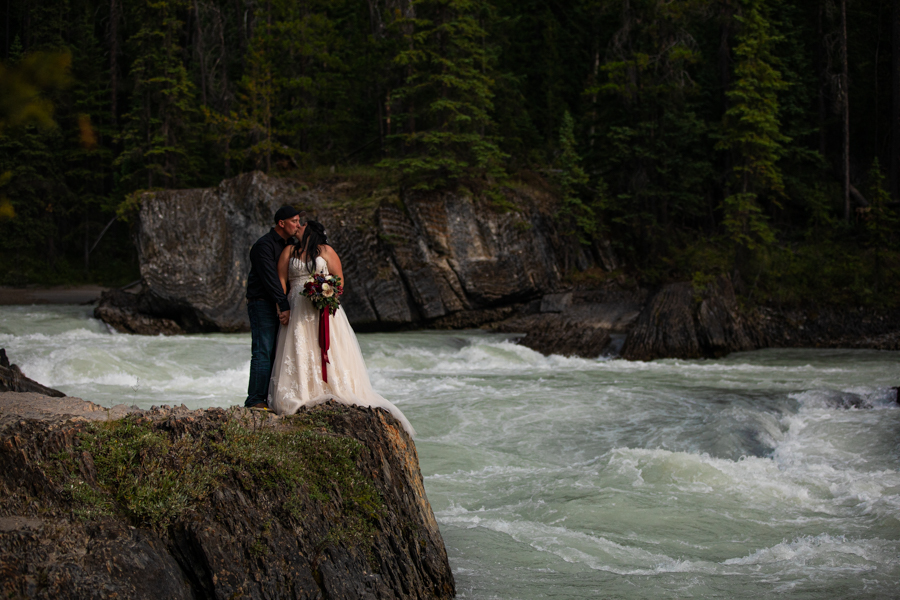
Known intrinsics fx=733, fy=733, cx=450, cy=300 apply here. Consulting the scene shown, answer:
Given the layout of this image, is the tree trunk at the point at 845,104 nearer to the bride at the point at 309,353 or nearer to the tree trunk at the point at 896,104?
the tree trunk at the point at 896,104

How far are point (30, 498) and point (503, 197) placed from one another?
20.0 metres

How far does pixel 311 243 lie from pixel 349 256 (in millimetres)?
14899

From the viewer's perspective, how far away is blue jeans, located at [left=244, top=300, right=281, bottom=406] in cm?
616

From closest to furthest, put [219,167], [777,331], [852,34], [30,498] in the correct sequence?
1. [30,498]
2. [777,331]
3. [852,34]
4. [219,167]

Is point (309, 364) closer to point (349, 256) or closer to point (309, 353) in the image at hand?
point (309, 353)

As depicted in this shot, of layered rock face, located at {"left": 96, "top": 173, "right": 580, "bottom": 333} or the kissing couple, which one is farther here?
layered rock face, located at {"left": 96, "top": 173, "right": 580, "bottom": 333}

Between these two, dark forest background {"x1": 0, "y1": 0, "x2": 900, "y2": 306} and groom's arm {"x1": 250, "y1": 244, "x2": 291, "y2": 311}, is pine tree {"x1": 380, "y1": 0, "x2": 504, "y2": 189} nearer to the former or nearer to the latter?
dark forest background {"x1": 0, "y1": 0, "x2": 900, "y2": 306}

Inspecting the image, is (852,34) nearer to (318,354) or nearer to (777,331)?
(777,331)

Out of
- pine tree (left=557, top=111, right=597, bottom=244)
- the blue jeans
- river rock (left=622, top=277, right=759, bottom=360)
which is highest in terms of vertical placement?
pine tree (left=557, top=111, right=597, bottom=244)

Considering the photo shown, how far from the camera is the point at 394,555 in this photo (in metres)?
4.73

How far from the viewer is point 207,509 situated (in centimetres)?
417

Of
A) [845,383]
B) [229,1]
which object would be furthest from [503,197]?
[229,1]

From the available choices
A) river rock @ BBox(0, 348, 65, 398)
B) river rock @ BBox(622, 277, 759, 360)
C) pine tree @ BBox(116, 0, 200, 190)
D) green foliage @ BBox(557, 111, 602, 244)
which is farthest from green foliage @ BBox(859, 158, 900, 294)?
pine tree @ BBox(116, 0, 200, 190)

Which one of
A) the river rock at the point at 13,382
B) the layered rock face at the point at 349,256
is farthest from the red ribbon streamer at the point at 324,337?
the layered rock face at the point at 349,256
